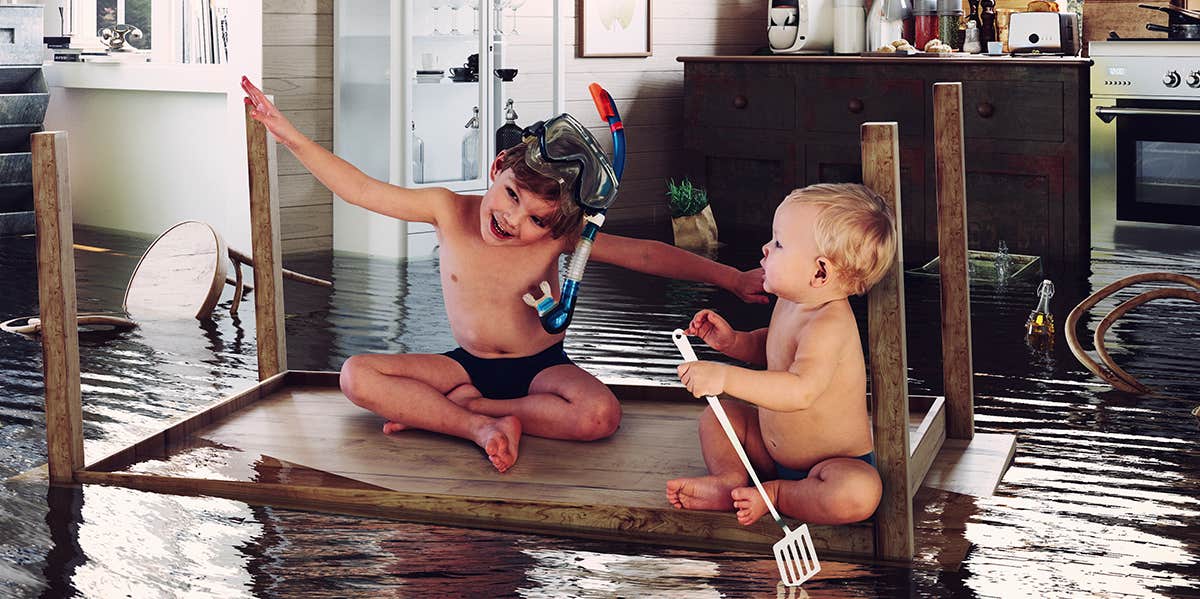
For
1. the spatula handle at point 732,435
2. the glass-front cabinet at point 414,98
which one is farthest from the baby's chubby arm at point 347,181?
the glass-front cabinet at point 414,98

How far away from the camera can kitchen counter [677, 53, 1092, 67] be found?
5.07 meters

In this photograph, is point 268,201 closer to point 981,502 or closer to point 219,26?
point 981,502

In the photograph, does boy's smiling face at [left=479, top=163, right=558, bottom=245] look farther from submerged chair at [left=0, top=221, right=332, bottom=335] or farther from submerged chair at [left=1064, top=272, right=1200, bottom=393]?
submerged chair at [left=0, top=221, right=332, bottom=335]

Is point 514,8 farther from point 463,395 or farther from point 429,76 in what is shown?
point 463,395

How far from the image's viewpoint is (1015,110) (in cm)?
516

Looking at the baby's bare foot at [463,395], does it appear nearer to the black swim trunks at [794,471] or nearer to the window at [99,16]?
the black swim trunks at [794,471]

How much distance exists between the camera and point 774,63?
5.86 meters

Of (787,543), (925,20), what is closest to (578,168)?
(787,543)

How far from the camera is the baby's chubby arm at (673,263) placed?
224 cm

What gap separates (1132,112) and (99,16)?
174 inches

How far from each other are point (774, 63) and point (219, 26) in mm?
2336

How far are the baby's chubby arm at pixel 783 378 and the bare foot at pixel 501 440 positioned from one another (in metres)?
0.43

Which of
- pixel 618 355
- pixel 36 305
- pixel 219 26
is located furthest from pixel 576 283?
pixel 219 26

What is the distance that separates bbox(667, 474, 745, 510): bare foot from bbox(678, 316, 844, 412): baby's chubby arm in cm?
16
